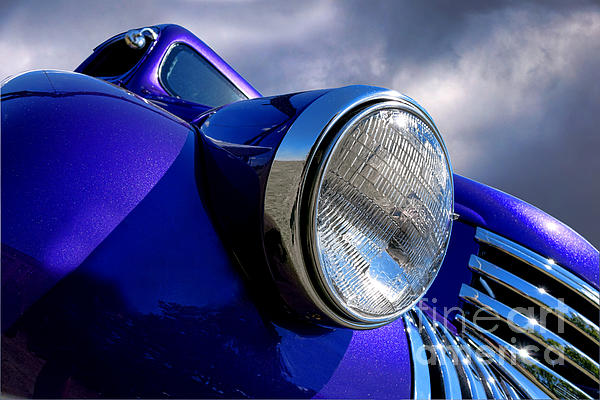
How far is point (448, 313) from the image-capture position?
1.71m

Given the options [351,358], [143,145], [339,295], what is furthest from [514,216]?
[143,145]

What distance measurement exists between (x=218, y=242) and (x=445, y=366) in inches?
27.5

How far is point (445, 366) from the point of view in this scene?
119 cm

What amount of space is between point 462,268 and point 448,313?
0.57ft

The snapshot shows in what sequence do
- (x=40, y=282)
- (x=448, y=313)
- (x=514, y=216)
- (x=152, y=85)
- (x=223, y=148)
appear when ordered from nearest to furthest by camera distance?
(x=40, y=282), (x=223, y=148), (x=448, y=313), (x=514, y=216), (x=152, y=85)

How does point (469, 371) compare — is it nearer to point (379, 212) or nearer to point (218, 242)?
point (379, 212)

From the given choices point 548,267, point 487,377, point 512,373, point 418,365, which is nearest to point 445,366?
point 418,365

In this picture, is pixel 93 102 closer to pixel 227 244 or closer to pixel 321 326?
pixel 227 244

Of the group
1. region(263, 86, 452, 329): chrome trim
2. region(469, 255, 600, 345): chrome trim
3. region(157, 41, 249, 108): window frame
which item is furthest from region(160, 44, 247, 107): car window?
region(263, 86, 452, 329): chrome trim

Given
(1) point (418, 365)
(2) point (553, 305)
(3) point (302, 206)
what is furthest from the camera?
(2) point (553, 305)

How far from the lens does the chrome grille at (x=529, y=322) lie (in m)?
1.57

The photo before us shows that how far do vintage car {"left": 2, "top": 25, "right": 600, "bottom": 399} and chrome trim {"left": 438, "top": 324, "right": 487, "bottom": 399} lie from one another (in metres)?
0.08

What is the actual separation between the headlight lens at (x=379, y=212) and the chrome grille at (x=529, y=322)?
566mm

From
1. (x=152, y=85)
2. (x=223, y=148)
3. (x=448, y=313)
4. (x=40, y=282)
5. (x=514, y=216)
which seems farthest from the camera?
(x=152, y=85)
